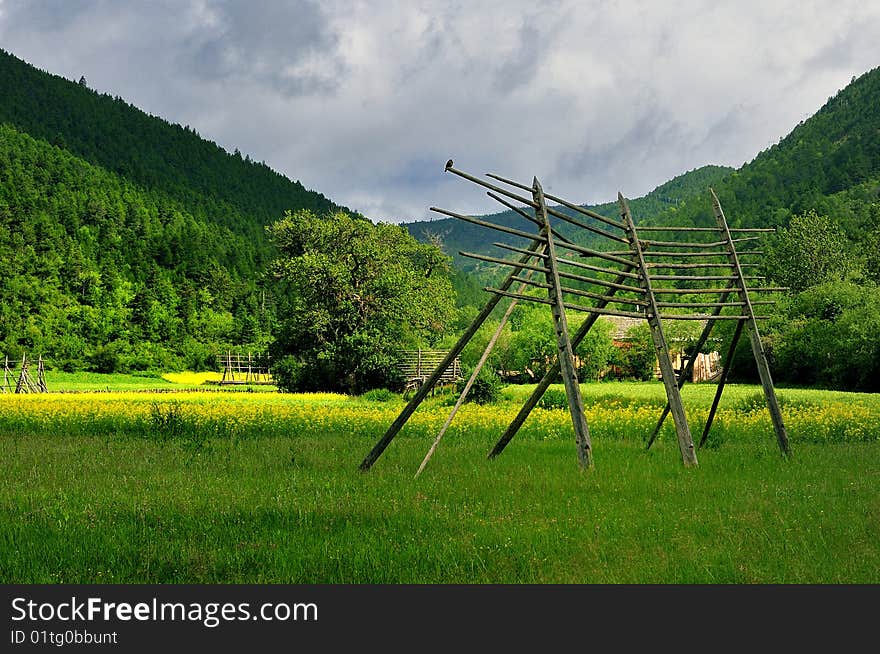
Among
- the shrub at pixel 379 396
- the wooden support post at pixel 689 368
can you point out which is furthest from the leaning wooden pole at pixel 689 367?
the shrub at pixel 379 396

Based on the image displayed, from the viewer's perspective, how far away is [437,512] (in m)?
7.23

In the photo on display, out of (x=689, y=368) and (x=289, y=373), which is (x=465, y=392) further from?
(x=289, y=373)

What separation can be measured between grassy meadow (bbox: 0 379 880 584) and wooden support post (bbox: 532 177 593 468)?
0.41m

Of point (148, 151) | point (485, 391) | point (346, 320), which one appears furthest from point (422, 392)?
point (148, 151)

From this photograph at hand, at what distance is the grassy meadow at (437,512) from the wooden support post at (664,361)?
35 centimetres

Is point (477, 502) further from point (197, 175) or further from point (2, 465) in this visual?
point (197, 175)

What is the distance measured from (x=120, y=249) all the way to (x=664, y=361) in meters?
87.6

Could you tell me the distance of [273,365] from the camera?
1460 inches

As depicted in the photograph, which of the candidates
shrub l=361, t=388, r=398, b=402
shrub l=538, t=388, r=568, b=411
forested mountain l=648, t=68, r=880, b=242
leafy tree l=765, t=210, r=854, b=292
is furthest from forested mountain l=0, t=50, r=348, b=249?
shrub l=538, t=388, r=568, b=411

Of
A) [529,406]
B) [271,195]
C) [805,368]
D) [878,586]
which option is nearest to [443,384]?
[805,368]

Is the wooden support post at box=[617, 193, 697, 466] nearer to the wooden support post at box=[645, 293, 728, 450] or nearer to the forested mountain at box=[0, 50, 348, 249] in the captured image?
the wooden support post at box=[645, 293, 728, 450]

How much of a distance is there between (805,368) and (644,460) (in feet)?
125

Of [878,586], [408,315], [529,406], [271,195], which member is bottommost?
[878,586]

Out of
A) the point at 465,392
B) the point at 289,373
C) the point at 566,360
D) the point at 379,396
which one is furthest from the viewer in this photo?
the point at 289,373
